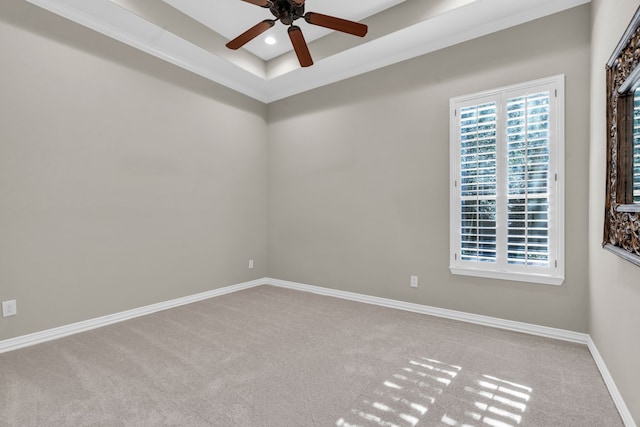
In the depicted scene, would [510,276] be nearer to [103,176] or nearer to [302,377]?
[302,377]

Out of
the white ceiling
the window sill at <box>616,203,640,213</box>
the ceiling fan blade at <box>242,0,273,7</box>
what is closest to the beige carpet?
the window sill at <box>616,203,640,213</box>

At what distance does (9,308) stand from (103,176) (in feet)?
4.29

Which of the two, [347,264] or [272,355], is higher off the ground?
[347,264]

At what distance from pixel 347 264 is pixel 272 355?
180 centimetres

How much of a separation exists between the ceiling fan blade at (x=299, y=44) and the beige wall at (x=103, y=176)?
178 cm

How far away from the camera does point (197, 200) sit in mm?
3814

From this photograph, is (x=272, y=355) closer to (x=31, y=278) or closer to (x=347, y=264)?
(x=347, y=264)

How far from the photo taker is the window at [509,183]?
2625 millimetres

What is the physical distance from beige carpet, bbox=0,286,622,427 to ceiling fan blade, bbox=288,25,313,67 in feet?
8.16

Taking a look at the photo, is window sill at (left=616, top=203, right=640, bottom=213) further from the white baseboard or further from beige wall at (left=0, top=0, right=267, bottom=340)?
beige wall at (left=0, top=0, right=267, bottom=340)

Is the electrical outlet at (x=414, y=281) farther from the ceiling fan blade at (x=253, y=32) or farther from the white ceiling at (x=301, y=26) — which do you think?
the ceiling fan blade at (x=253, y=32)

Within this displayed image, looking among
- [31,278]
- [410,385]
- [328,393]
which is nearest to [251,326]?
[328,393]

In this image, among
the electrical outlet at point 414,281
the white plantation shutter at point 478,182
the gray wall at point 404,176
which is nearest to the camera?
the gray wall at point 404,176

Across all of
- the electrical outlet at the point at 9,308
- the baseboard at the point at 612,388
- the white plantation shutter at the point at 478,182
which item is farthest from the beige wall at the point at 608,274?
the electrical outlet at the point at 9,308
